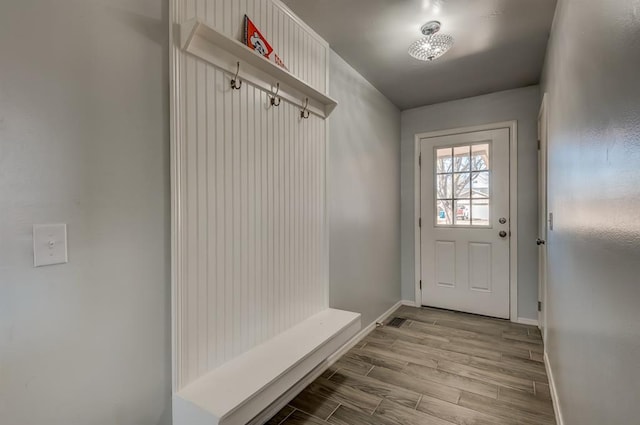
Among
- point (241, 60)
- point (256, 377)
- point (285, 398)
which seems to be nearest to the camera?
point (256, 377)

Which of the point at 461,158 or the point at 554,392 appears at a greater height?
the point at 461,158

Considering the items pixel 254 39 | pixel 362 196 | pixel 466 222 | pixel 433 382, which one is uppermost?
pixel 254 39

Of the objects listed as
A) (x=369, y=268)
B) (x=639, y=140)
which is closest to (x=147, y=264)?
(x=639, y=140)

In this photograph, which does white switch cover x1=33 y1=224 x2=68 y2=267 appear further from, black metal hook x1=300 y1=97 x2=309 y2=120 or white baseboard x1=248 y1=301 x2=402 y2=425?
black metal hook x1=300 y1=97 x2=309 y2=120

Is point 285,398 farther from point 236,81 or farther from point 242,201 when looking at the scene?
point 236,81

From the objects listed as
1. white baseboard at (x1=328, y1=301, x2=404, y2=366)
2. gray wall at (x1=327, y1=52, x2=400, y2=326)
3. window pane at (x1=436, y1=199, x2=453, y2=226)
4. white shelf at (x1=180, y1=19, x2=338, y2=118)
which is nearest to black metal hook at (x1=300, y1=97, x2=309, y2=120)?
white shelf at (x1=180, y1=19, x2=338, y2=118)

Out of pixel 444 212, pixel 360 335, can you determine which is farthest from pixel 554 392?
pixel 444 212

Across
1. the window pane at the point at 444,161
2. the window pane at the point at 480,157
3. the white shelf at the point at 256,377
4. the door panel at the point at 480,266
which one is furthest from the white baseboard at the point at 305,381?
the window pane at the point at 480,157

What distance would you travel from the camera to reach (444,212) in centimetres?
362

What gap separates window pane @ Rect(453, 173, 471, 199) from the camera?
347 centimetres

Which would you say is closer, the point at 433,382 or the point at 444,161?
the point at 433,382

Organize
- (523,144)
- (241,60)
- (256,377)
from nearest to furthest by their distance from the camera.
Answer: (256,377), (241,60), (523,144)

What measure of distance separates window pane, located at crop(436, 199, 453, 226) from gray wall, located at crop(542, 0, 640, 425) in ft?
5.91

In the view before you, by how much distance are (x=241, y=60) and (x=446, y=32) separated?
152cm
